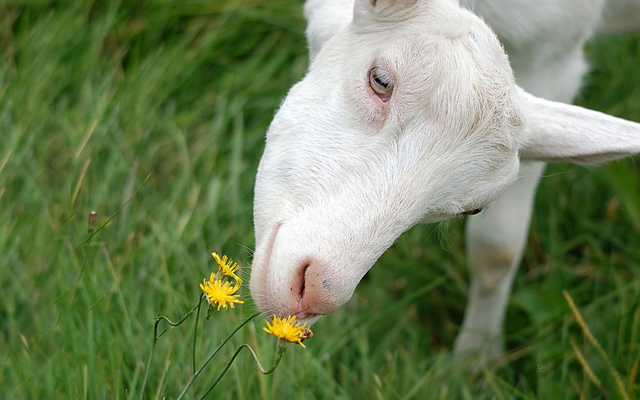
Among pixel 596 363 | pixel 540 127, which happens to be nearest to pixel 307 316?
pixel 540 127

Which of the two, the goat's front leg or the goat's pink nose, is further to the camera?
the goat's front leg

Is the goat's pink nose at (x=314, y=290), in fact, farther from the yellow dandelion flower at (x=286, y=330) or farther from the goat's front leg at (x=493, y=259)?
the goat's front leg at (x=493, y=259)

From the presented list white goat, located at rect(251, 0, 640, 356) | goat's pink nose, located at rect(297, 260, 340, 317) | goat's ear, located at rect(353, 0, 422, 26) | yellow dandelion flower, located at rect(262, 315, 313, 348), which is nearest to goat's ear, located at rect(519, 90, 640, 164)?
white goat, located at rect(251, 0, 640, 356)

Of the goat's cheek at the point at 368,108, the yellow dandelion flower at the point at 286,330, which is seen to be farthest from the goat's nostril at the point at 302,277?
the goat's cheek at the point at 368,108

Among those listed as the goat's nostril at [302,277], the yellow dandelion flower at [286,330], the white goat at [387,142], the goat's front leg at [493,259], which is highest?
the white goat at [387,142]

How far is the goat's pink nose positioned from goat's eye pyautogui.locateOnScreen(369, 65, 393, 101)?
55cm

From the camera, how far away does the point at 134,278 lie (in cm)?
346

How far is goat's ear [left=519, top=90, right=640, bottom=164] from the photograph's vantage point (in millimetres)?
2510

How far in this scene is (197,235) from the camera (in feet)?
12.3

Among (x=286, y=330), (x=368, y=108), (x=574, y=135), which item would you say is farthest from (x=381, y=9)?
(x=286, y=330)

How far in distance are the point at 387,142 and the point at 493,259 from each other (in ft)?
5.34

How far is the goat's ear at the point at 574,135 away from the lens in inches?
98.8

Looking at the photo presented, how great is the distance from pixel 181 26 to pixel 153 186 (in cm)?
103

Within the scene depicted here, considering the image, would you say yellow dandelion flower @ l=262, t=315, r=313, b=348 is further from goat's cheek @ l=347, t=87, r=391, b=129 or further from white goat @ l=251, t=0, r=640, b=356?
goat's cheek @ l=347, t=87, r=391, b=129
